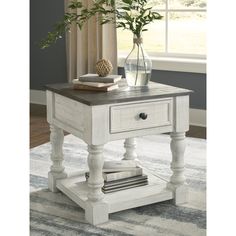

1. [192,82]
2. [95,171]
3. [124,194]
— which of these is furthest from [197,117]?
[95,171]

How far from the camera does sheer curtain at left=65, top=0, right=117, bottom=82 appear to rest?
496 cm

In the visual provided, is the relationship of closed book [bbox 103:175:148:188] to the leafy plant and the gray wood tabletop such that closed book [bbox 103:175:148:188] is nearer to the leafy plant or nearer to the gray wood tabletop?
the gray wood tabletop

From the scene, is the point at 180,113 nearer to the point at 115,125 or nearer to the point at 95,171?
the point at 115,125

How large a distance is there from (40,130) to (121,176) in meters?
2.12

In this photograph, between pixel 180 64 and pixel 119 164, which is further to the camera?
pixel 180 64

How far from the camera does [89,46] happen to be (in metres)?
5.05

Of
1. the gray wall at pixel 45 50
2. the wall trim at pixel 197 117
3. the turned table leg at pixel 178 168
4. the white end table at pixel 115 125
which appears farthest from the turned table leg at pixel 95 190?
the gray wall at pixel 45 50

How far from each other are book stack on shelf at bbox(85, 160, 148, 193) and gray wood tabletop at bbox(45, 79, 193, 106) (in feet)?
1.35

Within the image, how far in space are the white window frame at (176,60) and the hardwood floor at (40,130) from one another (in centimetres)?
57

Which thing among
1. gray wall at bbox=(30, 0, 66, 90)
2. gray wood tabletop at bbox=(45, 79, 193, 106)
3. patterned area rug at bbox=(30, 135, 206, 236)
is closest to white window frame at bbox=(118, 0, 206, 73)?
gray wall at bbox=(30, 0, 66, 90)

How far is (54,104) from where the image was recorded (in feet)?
8.85
